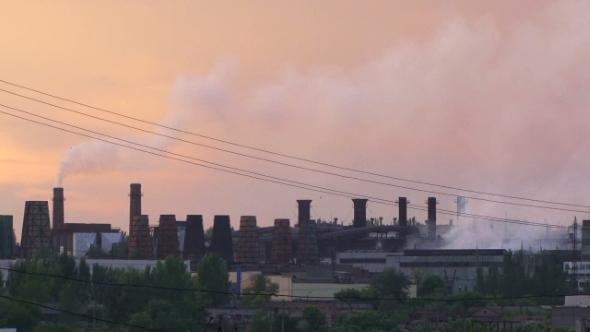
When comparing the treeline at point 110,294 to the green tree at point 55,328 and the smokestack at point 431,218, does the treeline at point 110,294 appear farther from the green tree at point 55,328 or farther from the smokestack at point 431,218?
the smokestack at point 431,218

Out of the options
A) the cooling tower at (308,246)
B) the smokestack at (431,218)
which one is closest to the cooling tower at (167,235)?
the cooling tower at (308,246)

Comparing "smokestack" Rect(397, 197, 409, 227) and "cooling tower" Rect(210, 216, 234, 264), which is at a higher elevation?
"smokestack" Rect(397, 197, 409, 227)

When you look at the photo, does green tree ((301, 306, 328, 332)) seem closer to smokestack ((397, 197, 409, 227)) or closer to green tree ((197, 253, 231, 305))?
green tree ((197, 253, 231, 305))

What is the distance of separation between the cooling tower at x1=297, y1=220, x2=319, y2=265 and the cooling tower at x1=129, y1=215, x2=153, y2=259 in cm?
1363

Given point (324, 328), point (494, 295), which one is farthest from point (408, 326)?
point (494, 295)

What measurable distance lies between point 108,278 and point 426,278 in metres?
22.3

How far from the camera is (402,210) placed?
341 ft

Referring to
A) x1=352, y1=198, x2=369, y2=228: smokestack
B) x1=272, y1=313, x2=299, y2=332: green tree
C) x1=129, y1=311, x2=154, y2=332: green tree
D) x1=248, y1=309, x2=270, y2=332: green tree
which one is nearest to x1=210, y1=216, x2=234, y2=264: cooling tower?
x1=352, y1=198, x2=369, y2=228: smokestack

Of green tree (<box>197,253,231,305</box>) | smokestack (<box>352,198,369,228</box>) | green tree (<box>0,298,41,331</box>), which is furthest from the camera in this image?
smokestack (<box>352,198,369,228</box>)

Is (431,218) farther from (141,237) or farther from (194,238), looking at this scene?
(141,237)

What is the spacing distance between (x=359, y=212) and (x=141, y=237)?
2655 centimetres

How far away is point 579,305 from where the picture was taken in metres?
53.1

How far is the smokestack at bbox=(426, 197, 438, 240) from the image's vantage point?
105 meters

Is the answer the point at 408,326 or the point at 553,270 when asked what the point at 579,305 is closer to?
the point at 408,326
